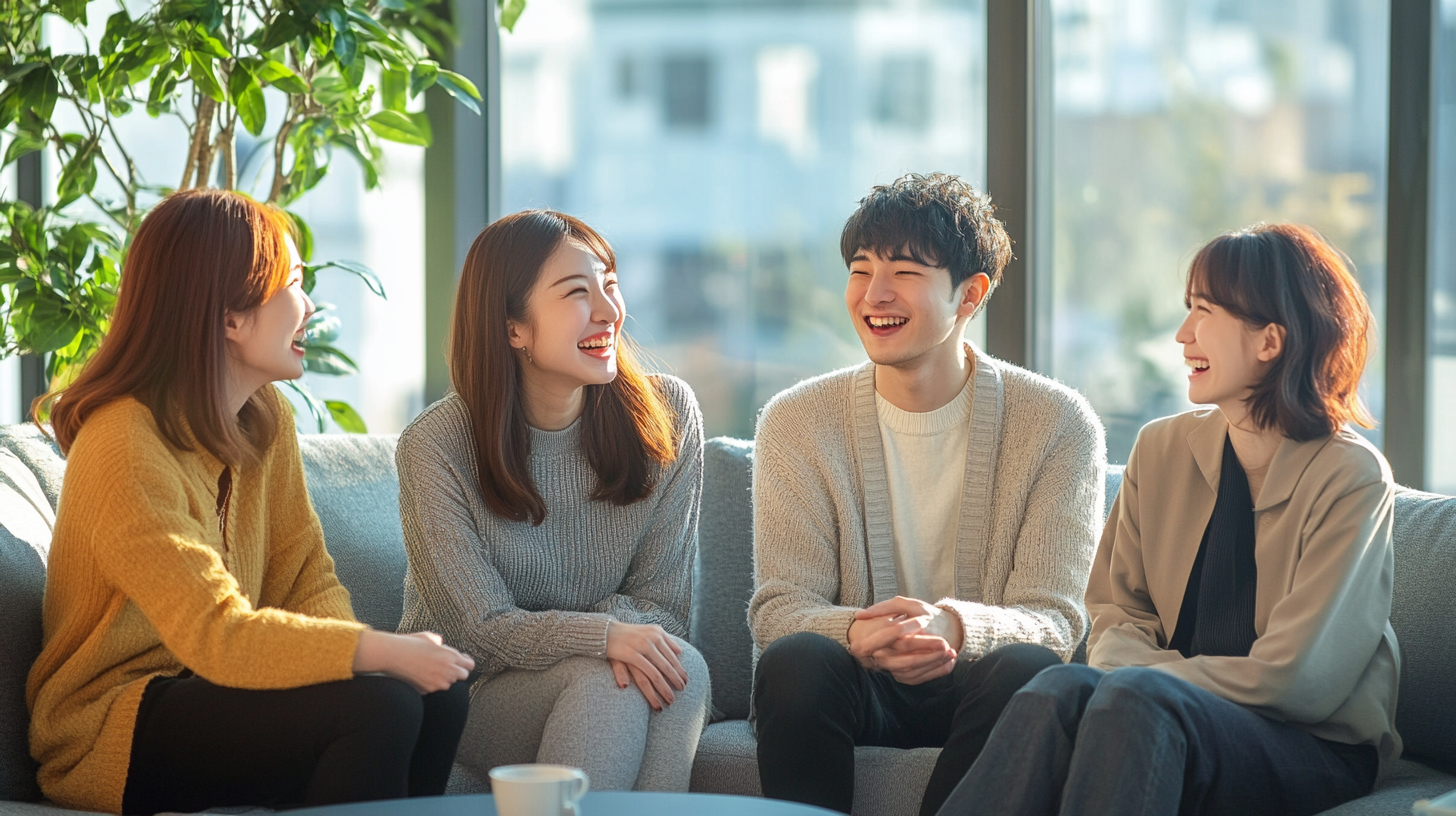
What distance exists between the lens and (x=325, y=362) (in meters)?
2.62

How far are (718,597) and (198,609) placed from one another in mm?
1015

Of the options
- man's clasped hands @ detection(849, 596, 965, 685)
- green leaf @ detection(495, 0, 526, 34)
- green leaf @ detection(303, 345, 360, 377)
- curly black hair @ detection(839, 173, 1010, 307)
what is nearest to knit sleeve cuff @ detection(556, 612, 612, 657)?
man's clasped hands @ detection(849, 596, 965, 685)

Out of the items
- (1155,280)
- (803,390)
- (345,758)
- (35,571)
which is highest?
(1155,280)

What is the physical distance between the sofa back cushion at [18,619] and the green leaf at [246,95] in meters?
0.84

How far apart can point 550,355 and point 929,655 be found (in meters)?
0.75

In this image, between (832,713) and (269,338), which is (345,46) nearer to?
(269,338)

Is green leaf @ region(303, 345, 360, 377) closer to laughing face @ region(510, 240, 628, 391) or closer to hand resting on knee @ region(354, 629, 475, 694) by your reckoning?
laughing face @ region(510, 240, 628, 391)

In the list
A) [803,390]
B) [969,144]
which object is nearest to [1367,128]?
[969,144]

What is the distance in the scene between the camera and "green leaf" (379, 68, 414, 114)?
2.55 metres

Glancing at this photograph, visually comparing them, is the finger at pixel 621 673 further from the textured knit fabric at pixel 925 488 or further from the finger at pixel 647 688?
the textured knit fabric at pixel 925 488

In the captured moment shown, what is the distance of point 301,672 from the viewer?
1.51 m

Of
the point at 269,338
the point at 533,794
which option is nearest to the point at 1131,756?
the point at 533,794

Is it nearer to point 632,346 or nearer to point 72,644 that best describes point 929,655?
point 632,346

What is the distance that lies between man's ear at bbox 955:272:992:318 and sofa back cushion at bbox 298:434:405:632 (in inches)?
41.4
